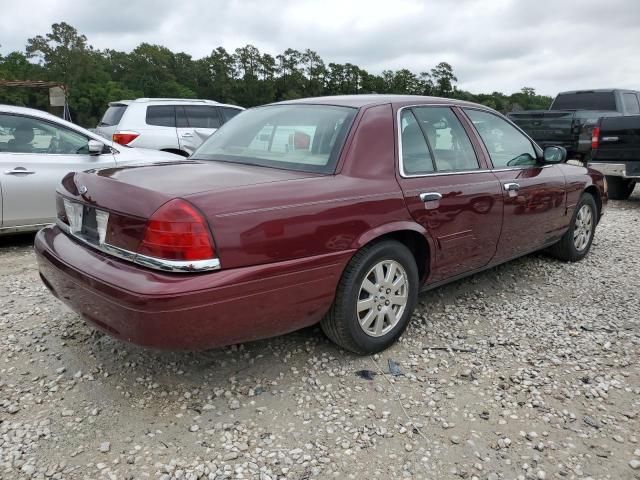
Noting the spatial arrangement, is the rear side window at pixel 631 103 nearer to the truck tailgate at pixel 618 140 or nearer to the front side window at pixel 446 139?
the truck tailgate at pixel 618 140

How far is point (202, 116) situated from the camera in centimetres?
969

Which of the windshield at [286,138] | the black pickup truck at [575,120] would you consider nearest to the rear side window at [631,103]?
the black pickup truck at [575,120]

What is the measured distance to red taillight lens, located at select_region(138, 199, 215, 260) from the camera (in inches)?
93.0

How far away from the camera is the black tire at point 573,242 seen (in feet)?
16.3

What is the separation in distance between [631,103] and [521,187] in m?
10.4

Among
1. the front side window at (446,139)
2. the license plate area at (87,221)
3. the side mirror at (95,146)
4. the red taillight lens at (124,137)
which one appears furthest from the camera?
the red taillight lens at (124,137)

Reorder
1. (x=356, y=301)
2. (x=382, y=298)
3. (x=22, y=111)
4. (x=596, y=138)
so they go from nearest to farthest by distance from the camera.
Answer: (x=356, y=301), (x=382, y=298), (x=22, y=111), (x=596, y=138)

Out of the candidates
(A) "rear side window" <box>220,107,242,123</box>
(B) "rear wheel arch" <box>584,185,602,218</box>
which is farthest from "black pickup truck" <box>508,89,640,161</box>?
(A) "rear side window" <box>220,107,242,123</box>

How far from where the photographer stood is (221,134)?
12.4 ft

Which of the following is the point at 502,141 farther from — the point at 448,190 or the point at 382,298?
the point at 382,298

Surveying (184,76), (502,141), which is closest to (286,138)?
(502,141)

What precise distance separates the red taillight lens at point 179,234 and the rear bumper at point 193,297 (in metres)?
0.09

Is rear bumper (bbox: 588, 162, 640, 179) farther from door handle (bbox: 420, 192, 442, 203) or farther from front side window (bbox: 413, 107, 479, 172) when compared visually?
door handle (bbox: 420, 192, 442, 203)

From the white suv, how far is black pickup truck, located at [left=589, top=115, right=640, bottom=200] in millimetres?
6365
